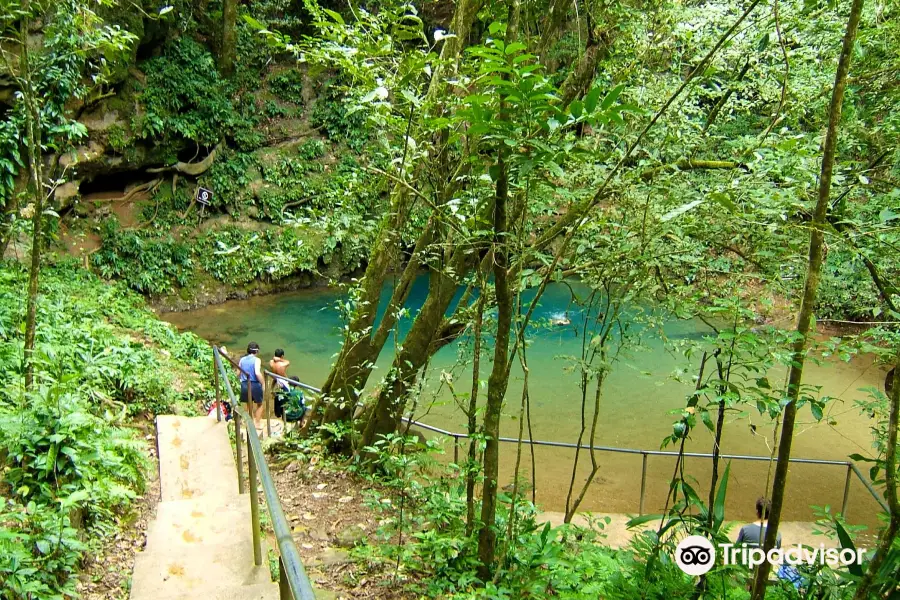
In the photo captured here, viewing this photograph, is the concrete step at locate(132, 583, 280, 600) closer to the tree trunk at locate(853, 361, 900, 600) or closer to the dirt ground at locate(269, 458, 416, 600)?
the dirt ground at locate(269, 458, 416, 600)

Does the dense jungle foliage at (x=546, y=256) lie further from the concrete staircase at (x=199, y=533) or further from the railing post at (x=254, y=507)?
the railing post at (x=254, y=507)

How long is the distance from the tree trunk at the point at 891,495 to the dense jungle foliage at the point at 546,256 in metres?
0.01

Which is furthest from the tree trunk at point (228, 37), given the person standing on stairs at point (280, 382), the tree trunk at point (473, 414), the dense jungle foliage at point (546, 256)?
the tree trunk at point (473, 414)

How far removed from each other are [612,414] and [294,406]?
5587mm

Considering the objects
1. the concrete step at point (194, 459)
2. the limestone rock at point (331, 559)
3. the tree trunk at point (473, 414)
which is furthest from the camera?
the concrete step at point (194, 459)

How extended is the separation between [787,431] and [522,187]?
1.58 meters

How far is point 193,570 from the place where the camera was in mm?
2650

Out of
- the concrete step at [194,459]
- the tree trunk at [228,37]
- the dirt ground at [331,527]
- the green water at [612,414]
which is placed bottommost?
the green water at [612,414]

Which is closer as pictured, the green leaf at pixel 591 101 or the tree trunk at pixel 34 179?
the green leaf at pixel 591 101

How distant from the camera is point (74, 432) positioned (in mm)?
3574

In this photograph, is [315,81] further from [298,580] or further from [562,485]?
[298,580]

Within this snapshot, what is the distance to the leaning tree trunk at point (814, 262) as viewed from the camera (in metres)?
2.14

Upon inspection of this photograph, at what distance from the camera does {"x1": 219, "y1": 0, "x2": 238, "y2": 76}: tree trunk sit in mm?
14719

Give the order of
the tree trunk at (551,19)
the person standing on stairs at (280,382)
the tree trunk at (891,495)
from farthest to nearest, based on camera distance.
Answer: the person standing on stairs at (280,382) → the tree trunk at (551,19) → the tree trunk at (891,495)
